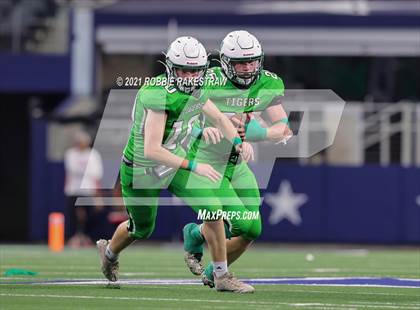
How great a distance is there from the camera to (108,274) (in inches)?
376

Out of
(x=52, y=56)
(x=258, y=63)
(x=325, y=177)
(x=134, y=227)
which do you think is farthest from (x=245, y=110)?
(x=52, y=56)

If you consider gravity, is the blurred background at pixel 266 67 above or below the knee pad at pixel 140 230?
below

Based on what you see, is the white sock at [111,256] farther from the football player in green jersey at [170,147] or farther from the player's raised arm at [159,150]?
the player's raised arm at [159,150]

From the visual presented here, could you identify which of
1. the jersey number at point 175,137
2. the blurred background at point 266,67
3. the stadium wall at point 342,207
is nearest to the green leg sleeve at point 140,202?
the jersey number at point 175,137

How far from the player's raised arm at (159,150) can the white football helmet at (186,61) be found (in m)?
0.28

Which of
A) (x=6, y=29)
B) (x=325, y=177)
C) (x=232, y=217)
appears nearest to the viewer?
(x=232, y=217)

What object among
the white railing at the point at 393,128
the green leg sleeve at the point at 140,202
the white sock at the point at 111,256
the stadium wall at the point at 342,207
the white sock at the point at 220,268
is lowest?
the stadium wall at the point at 342,207

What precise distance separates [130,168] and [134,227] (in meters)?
0.42

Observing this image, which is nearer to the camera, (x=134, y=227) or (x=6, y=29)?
(x=134, y=227)

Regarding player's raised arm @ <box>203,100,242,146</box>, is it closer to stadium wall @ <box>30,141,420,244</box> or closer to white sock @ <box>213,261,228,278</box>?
white sock @ <box>213,261,228,278</box>

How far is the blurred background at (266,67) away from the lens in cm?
1877

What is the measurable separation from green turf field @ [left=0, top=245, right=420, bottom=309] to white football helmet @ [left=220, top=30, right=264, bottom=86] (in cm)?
153

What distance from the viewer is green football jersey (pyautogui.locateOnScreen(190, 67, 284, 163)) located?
9.44 meters

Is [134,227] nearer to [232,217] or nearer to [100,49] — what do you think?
[232,217]
